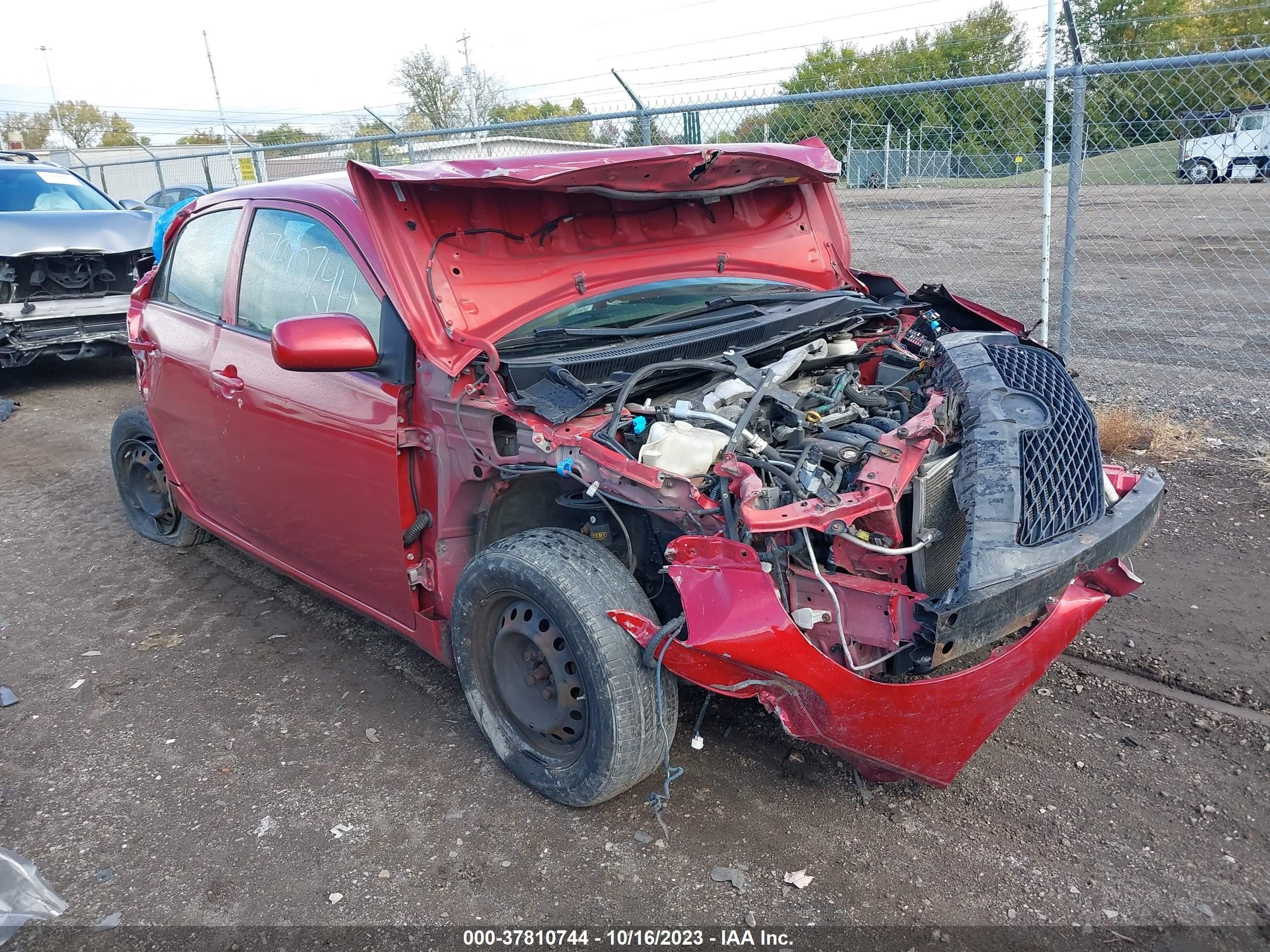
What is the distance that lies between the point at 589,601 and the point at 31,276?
25.9 ft

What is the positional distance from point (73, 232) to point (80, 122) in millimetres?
61534

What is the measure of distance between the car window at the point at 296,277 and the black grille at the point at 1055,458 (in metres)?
2.09

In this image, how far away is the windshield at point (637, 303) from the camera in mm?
3152

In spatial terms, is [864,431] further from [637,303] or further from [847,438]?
[637,303]

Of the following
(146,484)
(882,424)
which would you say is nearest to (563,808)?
(882,424)

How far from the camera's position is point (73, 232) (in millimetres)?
8211

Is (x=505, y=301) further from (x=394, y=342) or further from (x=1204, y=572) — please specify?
(x=1204, y=572)

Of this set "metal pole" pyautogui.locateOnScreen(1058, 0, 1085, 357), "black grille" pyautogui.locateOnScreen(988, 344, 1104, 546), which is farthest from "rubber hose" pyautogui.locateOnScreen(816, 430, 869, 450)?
"metal pole" pyautogui.locateOnScreen(1058, 0, 1085, 357)

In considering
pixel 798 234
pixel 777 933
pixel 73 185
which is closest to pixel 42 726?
pixel 777 933

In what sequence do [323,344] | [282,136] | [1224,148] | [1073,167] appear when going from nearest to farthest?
1. [323,344]
2. [1073,167]
3. [1224,148]
4. [282,136]

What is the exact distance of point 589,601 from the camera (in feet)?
→ 8.35

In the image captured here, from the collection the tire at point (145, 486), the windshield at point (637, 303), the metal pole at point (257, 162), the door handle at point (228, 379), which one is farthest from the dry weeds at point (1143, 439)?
the metal pole at point (257, 162)

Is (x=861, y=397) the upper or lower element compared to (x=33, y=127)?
lower

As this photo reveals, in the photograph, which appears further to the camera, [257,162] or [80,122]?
[80,122]
